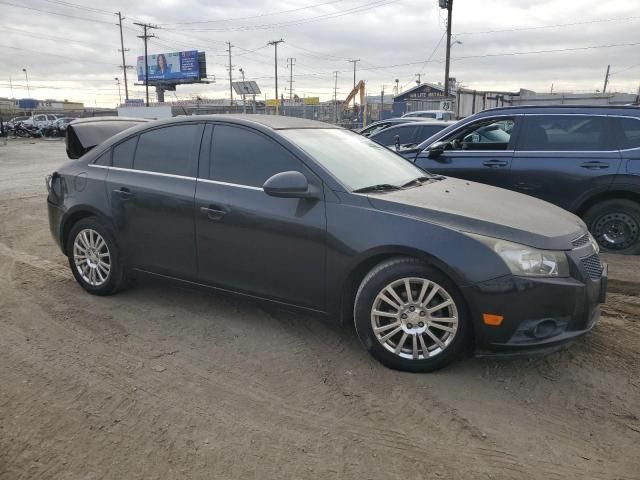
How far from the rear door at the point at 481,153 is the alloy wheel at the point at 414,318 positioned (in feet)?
12.2

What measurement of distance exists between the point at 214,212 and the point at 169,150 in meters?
0.84

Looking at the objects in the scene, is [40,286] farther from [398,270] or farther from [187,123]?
[398,270]

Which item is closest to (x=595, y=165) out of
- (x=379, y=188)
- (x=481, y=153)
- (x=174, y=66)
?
(x=481, y=153)

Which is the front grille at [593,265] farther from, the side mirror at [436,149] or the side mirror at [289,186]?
the side mirror at [436,149]

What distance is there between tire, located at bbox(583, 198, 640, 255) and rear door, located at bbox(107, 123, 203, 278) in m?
4.63

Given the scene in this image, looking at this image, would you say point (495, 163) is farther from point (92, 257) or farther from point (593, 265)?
point (92, 257)

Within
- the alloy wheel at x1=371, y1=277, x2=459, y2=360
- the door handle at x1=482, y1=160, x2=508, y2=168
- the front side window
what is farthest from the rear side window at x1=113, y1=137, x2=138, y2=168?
the door handle at x1=482, y1=160, x2=508, y2=168

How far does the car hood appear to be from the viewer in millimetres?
3223

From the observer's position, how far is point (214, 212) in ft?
13.1

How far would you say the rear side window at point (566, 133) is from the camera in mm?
6137

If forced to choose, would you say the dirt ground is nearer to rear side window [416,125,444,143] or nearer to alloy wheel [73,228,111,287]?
alloy wheel [73,228,111,287]

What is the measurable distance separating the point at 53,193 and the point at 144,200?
4.24ft

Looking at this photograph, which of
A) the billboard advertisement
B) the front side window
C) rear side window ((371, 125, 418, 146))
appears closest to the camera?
the front side window

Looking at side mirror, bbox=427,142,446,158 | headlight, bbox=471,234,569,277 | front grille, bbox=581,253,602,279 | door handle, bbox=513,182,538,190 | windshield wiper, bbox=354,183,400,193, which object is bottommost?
front grille, bbox=581,253,602,279
